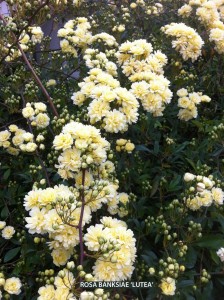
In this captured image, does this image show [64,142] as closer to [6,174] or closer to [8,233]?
[8,233]

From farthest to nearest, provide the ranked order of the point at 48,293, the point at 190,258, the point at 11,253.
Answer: the point at 11,253 → the point at 190,258 → the point at 48,293

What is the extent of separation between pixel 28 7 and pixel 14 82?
0.52 meters

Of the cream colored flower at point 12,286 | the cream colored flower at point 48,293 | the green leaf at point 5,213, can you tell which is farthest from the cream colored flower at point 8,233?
the cream colored flower at point 48,293

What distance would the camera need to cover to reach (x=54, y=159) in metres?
1.81

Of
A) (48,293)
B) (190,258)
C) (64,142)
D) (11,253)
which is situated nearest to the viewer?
(48,293)

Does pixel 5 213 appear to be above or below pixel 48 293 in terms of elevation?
above

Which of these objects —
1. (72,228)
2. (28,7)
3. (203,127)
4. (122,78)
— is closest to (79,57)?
(122,78)

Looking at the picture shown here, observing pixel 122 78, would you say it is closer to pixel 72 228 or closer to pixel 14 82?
pixel 14 82

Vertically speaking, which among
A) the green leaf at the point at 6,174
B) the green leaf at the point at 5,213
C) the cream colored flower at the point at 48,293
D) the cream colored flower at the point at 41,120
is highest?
the cream colored flower at the point at 41,120

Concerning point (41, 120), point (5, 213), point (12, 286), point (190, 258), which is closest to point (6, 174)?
point (5, 213)

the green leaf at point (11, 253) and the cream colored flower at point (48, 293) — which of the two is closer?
the cream colored flower at point (48, 293)

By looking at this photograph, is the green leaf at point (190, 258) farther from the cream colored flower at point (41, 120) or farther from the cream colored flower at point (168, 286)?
the cream colored flower at point (41, 120)

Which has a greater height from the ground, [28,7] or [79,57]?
[79,57]

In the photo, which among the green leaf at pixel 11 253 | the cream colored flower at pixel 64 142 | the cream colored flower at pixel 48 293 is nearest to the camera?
the cream colored flower at pixel 48 293
